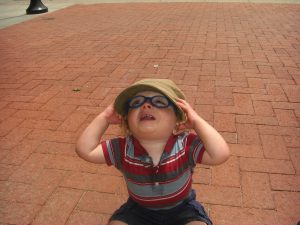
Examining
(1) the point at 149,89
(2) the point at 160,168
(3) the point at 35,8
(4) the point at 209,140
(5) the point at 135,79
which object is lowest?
(3) the point at 35,8

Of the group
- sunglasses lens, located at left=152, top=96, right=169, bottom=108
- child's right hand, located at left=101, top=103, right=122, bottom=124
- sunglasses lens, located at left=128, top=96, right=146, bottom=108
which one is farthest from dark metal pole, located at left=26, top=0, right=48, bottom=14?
sunglasses lens, located at left=152, top=96, right=169, bottom=108

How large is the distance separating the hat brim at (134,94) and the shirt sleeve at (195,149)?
0.47ft

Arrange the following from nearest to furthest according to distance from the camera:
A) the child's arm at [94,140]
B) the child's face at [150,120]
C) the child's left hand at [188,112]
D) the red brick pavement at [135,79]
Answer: the child's face at [150,120], the child's left hand at [188,112], the child's arm at [94,140], the red brick pavement at [135,79]

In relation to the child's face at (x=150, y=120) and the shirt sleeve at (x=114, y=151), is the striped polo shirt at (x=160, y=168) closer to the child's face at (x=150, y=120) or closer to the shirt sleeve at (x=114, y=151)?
the shirt sleeve at (x=114, y=151)

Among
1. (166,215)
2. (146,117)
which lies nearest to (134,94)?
(146,117)

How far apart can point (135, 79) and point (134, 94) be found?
3.00m

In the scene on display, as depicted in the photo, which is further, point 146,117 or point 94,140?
point 94,140

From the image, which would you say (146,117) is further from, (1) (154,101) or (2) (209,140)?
(2) (209,140)

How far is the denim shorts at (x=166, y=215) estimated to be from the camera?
1.81 meters

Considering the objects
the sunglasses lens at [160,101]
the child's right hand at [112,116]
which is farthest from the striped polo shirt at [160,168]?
the sunglasses lens at [160,101]

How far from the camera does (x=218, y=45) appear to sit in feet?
20.0

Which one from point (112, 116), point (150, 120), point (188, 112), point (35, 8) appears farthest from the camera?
point (35, 8)

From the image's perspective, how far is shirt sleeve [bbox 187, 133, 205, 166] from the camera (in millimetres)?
1756

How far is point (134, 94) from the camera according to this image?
1720mm
